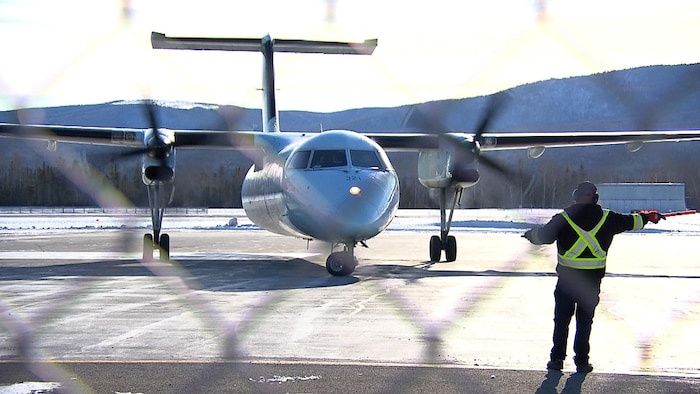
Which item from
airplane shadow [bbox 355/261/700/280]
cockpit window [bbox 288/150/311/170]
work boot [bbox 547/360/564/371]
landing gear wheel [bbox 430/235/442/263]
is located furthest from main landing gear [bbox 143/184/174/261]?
work boot [bbox 547/360/564/371]

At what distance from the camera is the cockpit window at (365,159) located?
17080 millimetres

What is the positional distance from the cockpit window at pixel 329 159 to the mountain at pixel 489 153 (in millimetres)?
4457

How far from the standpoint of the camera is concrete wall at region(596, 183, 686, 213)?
6462 cm

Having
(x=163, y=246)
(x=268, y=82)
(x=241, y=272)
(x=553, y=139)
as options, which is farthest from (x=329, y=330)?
(x=268, y=82)

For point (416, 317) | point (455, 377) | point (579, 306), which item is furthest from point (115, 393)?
point (416, 317)

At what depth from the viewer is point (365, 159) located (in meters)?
17.3

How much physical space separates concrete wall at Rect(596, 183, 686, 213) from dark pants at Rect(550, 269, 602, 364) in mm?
59024

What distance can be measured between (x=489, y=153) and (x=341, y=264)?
201 feet

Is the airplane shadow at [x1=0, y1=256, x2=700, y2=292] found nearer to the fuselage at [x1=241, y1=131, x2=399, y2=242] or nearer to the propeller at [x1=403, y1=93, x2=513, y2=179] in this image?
the fuselage at [x1=241, y1=131, x2=399, y2=242]

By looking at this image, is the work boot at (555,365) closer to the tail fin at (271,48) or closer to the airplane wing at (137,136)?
the airplane wing at (137,136)

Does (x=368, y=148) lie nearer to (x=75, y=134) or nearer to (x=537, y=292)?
(x=537, y=292)

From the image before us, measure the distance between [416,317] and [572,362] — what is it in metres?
3.09

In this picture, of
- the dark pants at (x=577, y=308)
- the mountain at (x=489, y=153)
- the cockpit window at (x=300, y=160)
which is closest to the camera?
the dark pants at (x=577, y=308)

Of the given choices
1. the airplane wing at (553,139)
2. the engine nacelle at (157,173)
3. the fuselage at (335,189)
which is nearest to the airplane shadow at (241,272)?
the fuselage at (335,189)
